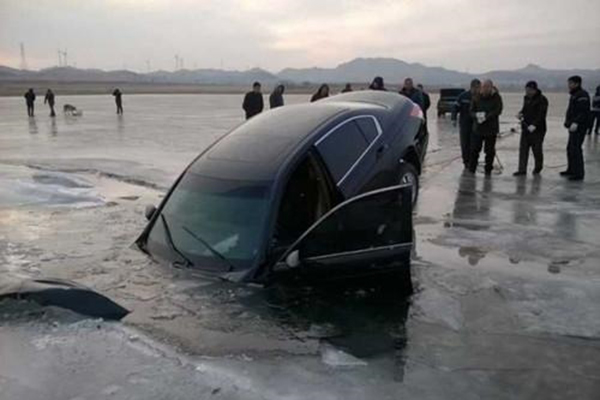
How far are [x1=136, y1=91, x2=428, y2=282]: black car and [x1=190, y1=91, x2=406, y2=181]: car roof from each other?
0.01 meters

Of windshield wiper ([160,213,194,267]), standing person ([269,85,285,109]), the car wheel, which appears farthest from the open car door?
standing person ([269,85,285,109])

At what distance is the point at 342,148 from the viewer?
23.0 ft

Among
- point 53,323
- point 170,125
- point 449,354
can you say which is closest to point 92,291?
point 53,323

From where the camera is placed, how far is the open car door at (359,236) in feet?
18.0

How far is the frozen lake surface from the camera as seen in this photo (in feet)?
14.0

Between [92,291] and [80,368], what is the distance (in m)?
1.25

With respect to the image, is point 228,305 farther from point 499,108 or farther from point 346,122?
point 499,108

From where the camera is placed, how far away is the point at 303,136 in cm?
667

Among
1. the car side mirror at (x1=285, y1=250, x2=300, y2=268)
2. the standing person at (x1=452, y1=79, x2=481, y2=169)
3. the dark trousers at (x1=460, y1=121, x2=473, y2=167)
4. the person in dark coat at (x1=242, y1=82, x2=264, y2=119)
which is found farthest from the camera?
the person in dark coat at (x1=242, y1=82, x2=264, y2=119)

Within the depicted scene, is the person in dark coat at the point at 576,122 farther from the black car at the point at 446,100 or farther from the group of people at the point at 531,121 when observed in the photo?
the black car at the point at 446,100

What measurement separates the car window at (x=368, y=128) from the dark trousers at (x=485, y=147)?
17.9 ft

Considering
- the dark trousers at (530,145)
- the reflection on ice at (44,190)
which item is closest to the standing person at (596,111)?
the dark trousers at (530,145)

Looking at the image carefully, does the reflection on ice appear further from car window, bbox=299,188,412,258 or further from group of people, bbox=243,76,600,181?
group of people, bbox=243,76,600,181

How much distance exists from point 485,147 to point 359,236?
808 centimetres
